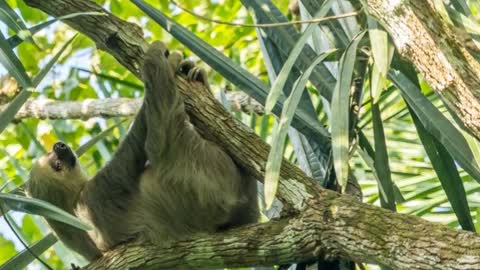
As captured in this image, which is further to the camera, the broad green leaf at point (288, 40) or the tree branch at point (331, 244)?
the broad green leaf at point (288, 40)

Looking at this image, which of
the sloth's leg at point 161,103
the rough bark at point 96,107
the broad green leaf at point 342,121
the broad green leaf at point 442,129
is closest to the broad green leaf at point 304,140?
the sloth's leg at point 161,103

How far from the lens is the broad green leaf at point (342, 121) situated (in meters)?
2.61

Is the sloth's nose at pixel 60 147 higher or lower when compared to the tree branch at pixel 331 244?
higher

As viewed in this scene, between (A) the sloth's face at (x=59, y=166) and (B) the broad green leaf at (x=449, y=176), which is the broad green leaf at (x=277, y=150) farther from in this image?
(A) the sloth's face at (x=59, y=166)

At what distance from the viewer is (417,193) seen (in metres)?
3.98

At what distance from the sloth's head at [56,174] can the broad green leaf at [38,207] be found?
5.67 ft

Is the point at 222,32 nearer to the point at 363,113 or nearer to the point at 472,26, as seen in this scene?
the point at 363,113

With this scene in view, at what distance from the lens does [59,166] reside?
4.68 metres

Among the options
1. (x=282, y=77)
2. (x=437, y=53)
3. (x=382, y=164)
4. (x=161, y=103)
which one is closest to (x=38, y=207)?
(x=282, y=77)

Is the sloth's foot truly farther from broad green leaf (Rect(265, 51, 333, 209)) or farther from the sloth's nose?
broad green leaf (Rect(265, 51, 333, 209))

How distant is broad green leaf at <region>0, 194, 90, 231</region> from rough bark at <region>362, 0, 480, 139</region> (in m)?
1.12

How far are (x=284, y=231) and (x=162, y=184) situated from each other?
116cm

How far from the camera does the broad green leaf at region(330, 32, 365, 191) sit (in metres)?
2.61

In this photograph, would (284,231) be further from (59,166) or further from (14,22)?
(59,166)
